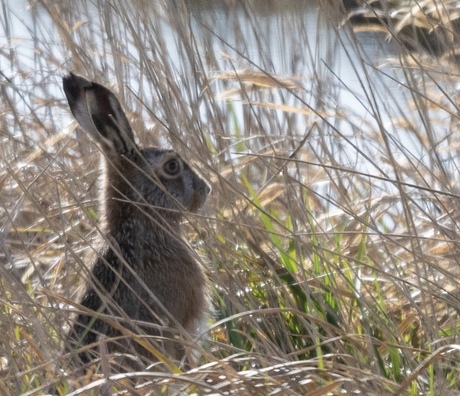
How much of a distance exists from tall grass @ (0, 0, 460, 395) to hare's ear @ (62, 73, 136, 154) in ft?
0.51

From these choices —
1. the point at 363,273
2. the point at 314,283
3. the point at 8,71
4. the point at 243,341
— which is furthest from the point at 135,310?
the point at 8,71

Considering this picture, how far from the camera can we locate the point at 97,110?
3.67 m

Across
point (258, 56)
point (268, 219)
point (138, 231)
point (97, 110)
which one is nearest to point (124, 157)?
point (97, 110)

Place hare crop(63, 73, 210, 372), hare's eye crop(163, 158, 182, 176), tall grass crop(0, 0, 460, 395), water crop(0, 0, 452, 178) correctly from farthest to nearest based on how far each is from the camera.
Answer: hare's eye crop(163, 158, 182, 176)
water crop(0, 0, 452, 178)
hare crop(63, 73, 210, 372)
tall grass crop(0, 0, 460, 395)

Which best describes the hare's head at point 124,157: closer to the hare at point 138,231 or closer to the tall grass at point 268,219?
the hare at point 138,231

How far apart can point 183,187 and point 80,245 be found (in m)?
0.52

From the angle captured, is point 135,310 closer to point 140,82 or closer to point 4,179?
point 4,179

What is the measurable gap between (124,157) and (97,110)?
0.24 meters

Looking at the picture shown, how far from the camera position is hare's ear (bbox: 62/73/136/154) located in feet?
11.6

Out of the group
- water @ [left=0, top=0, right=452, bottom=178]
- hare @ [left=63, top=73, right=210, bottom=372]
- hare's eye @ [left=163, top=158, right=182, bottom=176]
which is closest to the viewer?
hare @ [left=63, top=73, right=210, bottom=372]

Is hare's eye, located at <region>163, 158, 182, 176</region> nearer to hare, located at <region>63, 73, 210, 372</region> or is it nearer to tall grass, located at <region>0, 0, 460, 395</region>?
hare, located at <region>63, 73, 210, 372</region>

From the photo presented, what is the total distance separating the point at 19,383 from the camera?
8.42ft

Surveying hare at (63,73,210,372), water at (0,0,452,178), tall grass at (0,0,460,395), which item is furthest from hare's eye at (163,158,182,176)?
water at (0,0,452,178)

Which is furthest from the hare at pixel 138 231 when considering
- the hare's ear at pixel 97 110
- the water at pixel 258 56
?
the water at pixel 258 56
